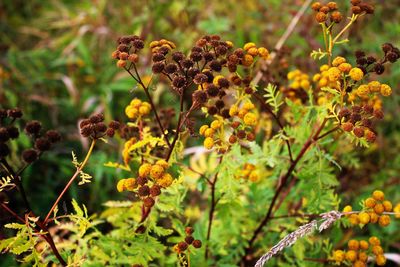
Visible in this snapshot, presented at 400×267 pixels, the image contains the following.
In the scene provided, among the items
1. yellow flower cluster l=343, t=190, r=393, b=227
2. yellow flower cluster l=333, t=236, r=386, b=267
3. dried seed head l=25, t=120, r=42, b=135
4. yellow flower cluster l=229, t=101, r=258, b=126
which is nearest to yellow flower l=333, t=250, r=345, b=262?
yellow flower cluster l=333, t=236, r=386, b=267

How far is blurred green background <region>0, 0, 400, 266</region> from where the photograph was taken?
372 centimetres

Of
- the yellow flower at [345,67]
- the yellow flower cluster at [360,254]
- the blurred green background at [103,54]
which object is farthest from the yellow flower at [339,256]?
the blurred green background at [103,54]

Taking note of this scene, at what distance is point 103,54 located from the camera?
513 cm

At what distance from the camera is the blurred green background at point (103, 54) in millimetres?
3725

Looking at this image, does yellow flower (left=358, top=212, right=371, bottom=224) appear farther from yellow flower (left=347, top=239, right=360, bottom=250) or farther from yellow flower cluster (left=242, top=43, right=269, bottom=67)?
yellow flower cluster (left=242, top=43, right=269, bottom=67)

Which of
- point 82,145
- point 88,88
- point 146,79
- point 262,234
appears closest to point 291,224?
point 262,234

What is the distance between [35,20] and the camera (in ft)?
18.5

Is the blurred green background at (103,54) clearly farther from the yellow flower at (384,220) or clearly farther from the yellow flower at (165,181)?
the yellow flower at (165,181)

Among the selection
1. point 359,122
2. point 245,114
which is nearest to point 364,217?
point 359,122

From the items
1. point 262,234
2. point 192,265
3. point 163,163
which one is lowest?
point 262,234

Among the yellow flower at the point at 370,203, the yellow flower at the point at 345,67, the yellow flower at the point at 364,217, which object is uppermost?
the yellow flower at the point at 345,67

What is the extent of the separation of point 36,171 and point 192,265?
2.23 m

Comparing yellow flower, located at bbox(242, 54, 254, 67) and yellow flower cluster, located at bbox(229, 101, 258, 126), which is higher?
yellow flower, located at bbox(242, 54, 254, 67)

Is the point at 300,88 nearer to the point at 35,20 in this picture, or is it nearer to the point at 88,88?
the point at 88,88
